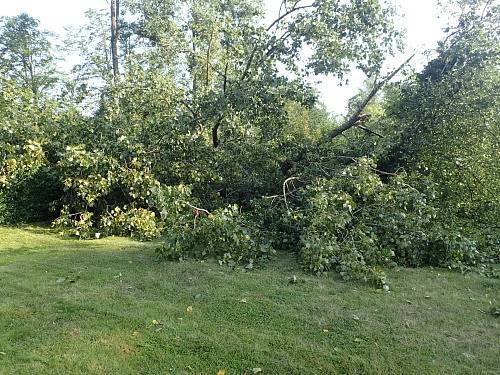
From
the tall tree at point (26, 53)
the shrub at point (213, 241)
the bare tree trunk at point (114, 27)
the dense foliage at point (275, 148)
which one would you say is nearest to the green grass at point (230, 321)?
the shrub at point (213, 241)

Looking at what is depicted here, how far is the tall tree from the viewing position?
21875 mm

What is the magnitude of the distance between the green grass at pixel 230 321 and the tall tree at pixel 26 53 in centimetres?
1962

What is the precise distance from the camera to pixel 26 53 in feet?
71.3

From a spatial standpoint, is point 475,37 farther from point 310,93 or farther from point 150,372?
point 150,372

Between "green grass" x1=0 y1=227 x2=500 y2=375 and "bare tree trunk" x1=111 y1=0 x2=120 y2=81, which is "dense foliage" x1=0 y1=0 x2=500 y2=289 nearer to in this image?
"green grass" x1=0 y1=227 x2=500 y2=375

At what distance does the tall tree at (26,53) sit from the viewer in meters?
21.9

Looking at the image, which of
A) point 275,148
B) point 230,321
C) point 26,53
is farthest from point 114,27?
point 230,321

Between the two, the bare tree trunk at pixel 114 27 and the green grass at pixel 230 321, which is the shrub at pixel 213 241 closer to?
the green grass at pixel 230 321

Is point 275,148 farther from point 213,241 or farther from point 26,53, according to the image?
point 26,53

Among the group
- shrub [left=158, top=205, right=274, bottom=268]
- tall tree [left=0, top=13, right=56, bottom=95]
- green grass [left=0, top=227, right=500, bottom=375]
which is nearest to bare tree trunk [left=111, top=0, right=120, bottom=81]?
tall tree [left=0, top=13, right=56, bottom=95]

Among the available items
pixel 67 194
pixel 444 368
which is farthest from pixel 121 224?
pixel 444 368

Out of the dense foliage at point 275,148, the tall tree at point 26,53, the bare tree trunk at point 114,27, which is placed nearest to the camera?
the dense foliage at point 275,148

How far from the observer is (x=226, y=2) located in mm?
11633

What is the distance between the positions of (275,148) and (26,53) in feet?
59.5
